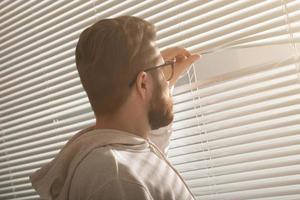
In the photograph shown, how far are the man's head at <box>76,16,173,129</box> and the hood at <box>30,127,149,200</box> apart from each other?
69mm

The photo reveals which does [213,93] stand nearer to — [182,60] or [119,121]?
[182,60]

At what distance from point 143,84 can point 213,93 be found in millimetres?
315

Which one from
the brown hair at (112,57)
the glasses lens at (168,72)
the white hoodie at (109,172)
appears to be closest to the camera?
the white hoodie at (109,172)

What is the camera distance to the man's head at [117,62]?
1019 millimetres

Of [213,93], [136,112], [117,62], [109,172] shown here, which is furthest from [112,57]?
[213,93]

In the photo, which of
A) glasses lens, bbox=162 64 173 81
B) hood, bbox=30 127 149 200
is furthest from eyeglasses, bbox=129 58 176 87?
hood, bbox=30 127 149 200

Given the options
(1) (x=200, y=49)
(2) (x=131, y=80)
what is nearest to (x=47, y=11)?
(1) (x=200, y=49)

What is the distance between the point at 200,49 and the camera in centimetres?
132

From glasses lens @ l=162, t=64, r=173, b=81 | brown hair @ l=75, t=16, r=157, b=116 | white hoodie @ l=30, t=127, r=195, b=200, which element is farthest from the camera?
glasses lens @ l=162, t=64, r=173, b=81

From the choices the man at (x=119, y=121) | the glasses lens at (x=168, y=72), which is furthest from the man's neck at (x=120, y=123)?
the glasses lens at (x=168, y=72)

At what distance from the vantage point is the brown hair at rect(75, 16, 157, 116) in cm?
102

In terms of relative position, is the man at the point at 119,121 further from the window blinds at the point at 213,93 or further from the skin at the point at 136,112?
the window blinds at the point at 213,93

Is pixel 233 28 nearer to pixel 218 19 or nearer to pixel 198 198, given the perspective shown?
pixel 218 19

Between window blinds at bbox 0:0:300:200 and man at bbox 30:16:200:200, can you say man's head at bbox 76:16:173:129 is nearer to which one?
man at bbox 30:16:200:200
